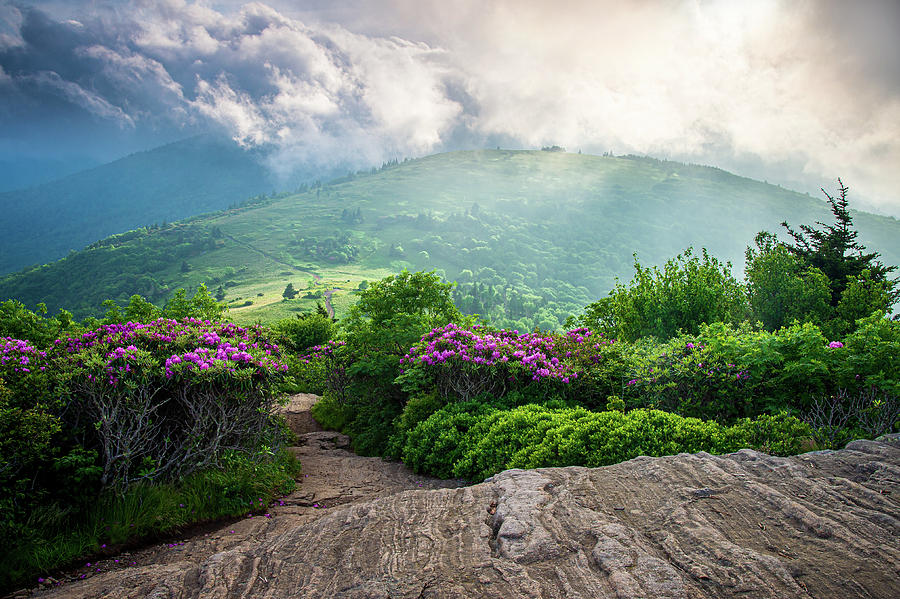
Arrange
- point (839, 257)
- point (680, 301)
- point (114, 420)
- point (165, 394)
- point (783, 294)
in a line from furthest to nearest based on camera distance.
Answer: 1. point (839, 257)
2. point (783, 294)
3. point (680, 301)
4. point (165, 394)
5. point (114, 420)

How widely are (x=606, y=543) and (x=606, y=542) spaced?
0.01 metres

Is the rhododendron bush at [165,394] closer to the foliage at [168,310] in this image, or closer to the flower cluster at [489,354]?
the flower cluster at [489,354]

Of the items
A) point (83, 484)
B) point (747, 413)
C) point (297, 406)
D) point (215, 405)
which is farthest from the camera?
point (297, 406)

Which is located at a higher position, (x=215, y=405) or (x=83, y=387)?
(x=83, y=387)

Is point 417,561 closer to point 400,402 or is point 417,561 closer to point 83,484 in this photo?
point 83,484

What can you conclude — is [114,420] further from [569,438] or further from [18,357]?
[569,438]

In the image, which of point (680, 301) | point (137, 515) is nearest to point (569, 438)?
point (137, 515)

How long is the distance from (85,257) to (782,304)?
20827 centimetres

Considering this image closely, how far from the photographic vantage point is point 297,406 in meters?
15.8

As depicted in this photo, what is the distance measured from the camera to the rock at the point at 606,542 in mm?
2918

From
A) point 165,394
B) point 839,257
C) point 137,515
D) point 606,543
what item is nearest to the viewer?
point 606,543

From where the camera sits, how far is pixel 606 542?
336 cm

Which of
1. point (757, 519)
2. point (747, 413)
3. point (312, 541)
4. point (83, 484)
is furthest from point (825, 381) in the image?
point (83, 484)

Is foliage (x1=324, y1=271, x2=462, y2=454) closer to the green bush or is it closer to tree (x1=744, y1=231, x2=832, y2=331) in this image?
tree (x1=744, y1=231, x2=832, y2=331)
